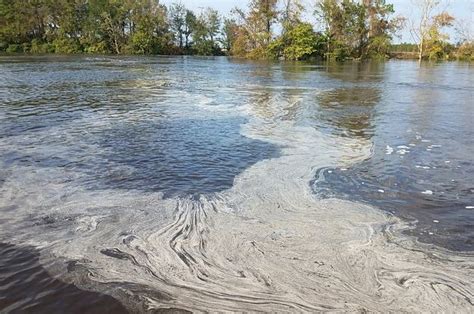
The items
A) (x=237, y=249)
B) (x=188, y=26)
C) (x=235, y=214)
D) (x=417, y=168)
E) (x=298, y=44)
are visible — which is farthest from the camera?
(x=188, y=26)

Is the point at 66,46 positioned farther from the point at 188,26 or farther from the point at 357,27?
the point at 357,27

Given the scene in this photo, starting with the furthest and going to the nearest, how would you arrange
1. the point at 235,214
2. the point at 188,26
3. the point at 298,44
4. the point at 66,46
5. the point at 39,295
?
the point at 188,26
the point at 66,46
the point at 298,44
the point at 235,214
the point at 39,295

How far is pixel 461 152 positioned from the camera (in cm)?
837

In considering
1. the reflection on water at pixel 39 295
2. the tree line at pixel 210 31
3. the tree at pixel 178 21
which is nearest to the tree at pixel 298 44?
the tree line at pixel 210 31

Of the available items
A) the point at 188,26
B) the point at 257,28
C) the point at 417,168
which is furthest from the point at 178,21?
the point at 417,168

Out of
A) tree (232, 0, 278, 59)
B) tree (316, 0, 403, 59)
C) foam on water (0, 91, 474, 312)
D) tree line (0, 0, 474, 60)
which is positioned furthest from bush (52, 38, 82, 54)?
foam on water (0, 91, 474, 312)

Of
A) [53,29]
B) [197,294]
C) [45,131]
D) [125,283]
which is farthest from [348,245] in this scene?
[53,29]

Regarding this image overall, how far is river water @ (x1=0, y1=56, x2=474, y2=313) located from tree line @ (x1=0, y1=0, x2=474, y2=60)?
47066 mm

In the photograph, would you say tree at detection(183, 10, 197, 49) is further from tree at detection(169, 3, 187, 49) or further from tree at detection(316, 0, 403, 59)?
tree at detection(316, 0, 403, 59)

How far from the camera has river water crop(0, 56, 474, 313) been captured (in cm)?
377

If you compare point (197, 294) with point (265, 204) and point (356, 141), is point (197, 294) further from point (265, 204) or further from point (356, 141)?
point (356, 141)

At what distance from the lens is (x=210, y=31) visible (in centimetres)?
8112

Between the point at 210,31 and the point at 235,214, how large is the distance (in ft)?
262

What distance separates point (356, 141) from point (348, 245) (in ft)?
17.1
